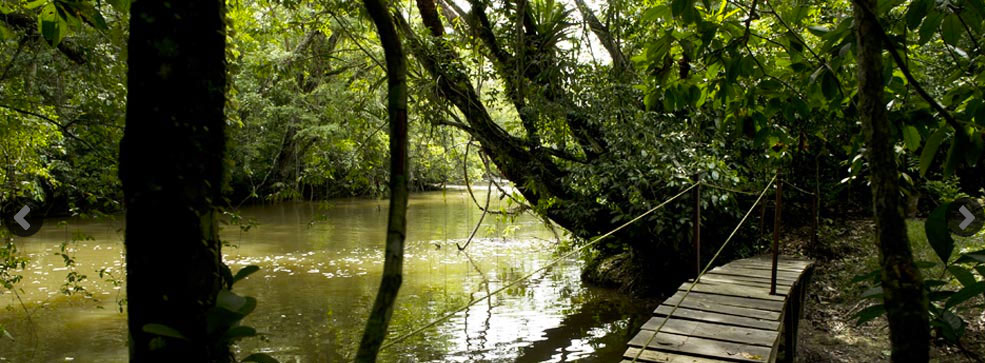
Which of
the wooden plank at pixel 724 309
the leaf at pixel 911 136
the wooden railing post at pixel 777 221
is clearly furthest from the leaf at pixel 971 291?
the wooden railing post at pixel 777 221

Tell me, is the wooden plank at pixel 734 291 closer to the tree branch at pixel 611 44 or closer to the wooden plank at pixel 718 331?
the wooden plank at pixel 718 331

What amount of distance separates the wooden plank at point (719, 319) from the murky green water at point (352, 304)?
223 cm

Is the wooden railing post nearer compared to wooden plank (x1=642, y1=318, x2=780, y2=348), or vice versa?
wooden plank (x1=642, y1=318, x2=780, y2=348)

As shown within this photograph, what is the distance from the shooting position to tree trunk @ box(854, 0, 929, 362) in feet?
3.87

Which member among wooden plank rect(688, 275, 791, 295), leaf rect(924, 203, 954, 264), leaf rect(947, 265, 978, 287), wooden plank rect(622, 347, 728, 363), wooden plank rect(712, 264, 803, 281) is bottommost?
wooden plank rect(622, 347, 728, 363)

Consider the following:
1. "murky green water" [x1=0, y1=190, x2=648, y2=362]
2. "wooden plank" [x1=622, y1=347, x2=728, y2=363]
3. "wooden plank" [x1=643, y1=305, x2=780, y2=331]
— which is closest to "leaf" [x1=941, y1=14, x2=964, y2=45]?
"wooden plank" [x1=622, y1=347, x2=728, y2=363]

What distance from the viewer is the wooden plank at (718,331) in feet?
11.6

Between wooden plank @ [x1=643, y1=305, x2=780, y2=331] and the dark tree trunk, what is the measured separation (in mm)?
3154

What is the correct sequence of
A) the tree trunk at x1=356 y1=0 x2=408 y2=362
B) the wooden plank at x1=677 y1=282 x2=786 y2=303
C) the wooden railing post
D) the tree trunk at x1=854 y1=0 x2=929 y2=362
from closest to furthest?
1. the tree trunk at x1=356 y1=0 x2=408 y2=362
2. the tree trunk at x1=854 y1=0 x2=929 y2=362
3. the wooden railing post
4. the wooden plank at x1=677 y1=282 x2=786 y2=303

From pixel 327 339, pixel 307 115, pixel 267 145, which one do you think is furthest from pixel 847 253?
pixel 267 145

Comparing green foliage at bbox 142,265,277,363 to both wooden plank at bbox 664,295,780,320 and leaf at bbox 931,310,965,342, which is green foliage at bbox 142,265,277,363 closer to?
leaf at bbox 931,310,965,342

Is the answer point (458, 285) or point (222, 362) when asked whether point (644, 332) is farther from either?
point (458, 285)

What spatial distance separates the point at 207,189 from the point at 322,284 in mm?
8823

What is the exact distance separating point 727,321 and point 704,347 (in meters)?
0.64
